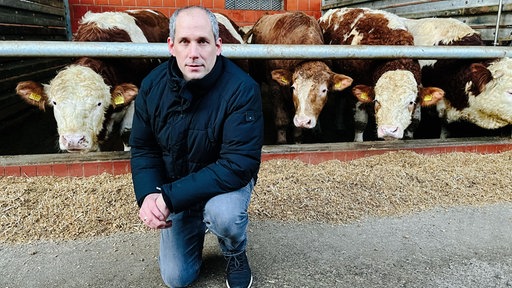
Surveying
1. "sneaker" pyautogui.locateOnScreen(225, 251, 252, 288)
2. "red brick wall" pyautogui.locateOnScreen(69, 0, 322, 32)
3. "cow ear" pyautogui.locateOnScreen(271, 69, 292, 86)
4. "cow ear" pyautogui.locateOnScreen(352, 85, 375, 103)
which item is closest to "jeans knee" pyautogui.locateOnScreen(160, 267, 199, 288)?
"sneaker" pyautogui.locateOnScreen(225, 251, 252, 288)

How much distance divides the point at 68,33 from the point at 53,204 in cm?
562

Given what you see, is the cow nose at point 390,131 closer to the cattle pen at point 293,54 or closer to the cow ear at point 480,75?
the cattle pen at point 293,54

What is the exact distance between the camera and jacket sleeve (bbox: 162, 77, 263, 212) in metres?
1.91

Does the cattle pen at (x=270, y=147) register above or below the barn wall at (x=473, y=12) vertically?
below

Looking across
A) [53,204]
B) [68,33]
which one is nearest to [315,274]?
[53,204]

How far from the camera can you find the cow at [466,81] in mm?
4484

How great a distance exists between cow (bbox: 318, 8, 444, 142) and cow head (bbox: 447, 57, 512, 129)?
1.86ft

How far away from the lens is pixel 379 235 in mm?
2824

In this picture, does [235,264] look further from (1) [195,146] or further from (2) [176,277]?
(1) [195,146]

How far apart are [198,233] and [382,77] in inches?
113

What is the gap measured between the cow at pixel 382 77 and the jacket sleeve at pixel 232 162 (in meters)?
2.36

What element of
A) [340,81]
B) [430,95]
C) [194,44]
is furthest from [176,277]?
[430,95]

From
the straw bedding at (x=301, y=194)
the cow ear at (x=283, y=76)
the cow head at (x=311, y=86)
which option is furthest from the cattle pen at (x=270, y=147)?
the cow ear at (x=283, y=76)

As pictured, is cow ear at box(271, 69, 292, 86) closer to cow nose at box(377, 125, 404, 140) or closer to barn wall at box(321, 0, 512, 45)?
cow nose at box(377, 125, 404, 140)
